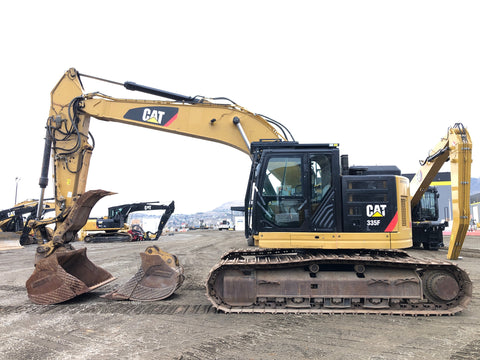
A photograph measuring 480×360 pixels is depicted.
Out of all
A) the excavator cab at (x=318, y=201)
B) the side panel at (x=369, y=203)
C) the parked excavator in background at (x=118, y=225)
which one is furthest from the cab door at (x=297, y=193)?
the parked excavator in background at (x=118, y=225)

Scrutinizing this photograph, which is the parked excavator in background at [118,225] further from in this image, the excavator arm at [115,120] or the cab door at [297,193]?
the cab door at [297,193]

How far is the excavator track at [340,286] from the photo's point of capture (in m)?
5.41

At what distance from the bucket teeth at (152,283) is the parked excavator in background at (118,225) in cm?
2047

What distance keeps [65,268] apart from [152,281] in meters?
1.99

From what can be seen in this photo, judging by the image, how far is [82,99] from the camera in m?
7.76

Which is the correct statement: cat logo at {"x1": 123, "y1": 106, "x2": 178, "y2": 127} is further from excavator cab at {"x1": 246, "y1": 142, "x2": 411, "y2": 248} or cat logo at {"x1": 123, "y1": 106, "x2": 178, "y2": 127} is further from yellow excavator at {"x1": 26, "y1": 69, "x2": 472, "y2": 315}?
excavator cab at {"x1": 246, "y1": 142, "x2": 411, "y2": 248}

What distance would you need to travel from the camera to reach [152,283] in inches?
257

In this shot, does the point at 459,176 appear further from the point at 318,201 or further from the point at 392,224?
the point at 318,201

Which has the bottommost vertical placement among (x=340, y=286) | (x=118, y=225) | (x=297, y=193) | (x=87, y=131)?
(x=118, y=225)

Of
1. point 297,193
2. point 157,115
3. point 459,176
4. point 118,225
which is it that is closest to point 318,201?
point 297,193

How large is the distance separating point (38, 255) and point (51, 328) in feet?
7.95

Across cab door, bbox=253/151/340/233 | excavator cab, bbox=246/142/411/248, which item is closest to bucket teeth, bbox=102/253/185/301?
excavator cab, bbox=246/142/411/248

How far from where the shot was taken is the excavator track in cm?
541

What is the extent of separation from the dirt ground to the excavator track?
203mm
